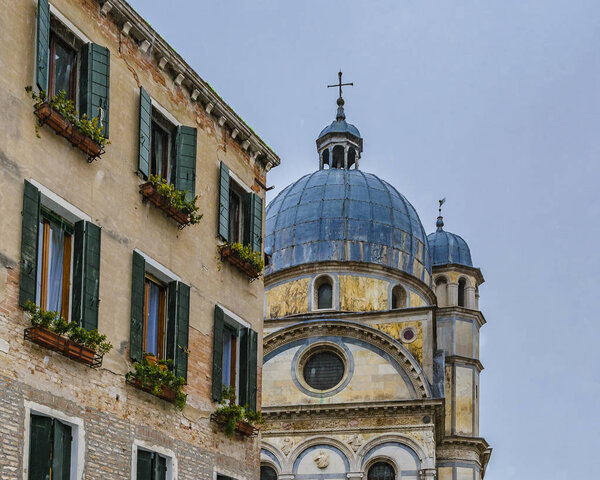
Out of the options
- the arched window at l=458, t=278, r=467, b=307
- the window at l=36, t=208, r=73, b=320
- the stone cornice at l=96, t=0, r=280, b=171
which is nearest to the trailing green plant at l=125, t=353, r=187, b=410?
the window at l=36, t=208, r=73, b=320

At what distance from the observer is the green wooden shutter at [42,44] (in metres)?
14.2

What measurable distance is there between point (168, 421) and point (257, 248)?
4652 millimetres

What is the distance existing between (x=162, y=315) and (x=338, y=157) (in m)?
38.6

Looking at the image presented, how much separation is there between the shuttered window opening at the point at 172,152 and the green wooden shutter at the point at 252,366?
122 inches

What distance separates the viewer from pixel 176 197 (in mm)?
17094

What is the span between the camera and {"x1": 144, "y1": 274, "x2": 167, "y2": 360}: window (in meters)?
16.6

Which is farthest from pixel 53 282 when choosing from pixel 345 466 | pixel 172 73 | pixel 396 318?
pixel 396 318

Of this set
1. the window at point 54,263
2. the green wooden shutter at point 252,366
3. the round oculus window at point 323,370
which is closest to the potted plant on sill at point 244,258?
the green wooden shutter at point 252,366

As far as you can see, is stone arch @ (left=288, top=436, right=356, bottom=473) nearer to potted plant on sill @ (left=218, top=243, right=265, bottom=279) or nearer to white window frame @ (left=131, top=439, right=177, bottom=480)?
potted plant on sill @ (left=218, top=243, right=265, bottom=279)

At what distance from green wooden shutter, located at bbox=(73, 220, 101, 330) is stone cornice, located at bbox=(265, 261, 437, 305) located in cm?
3322

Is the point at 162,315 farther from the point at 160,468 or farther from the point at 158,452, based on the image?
the point at 160,468

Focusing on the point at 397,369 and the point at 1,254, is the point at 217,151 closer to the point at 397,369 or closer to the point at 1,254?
the point at 1,254

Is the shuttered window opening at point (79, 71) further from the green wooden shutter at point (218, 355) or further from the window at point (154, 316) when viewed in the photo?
the green wooden shutter at point (218, 355)

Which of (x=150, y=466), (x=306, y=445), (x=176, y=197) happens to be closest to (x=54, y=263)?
(x=176, y=197)
